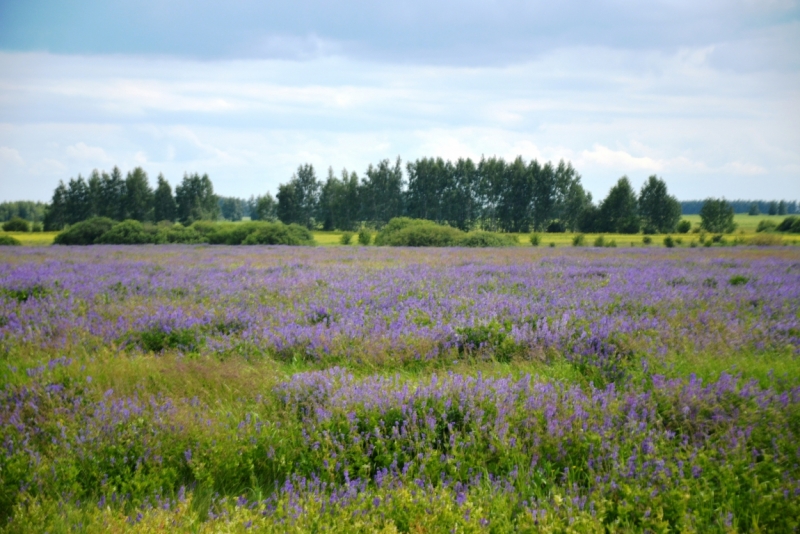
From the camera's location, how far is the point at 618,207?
71.2 metres

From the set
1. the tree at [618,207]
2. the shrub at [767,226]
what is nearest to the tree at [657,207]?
the tree at [618,207]

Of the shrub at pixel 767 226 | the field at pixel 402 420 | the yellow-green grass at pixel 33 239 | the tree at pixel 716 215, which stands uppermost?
the tree at pixel 716 215

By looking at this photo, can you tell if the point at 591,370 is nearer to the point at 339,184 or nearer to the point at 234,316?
the point at 234,316

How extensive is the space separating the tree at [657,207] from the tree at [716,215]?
44.1 feet

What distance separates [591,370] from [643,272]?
669 centimetres

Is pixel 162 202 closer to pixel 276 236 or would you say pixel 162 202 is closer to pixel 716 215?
pixel 276 236

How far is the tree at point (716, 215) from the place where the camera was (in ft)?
169

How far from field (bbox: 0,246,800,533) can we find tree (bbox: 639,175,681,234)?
71.2 meters

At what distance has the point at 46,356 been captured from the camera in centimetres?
475

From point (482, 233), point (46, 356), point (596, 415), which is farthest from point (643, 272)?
point (482, 233)

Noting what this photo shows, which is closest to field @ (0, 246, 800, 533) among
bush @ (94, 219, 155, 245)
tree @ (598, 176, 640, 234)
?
bush @ (94, 219, 155, 245)

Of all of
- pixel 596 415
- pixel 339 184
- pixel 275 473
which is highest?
pixel 339 184

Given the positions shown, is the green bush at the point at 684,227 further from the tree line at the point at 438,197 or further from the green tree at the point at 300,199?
the green tree at the point at 300,199

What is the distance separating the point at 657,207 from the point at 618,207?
591cm
